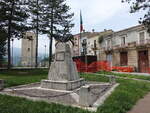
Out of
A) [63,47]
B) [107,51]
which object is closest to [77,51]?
[107,51]

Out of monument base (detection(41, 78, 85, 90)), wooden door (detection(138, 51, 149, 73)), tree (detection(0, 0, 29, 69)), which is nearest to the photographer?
monument base (detection(41, 78, 85, 90))

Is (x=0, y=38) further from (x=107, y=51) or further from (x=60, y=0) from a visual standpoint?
(x=107, y=51)

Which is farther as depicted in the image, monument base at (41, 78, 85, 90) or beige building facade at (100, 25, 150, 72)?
beige building facade at (100, 25, 150, 72)

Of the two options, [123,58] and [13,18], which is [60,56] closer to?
[13,18]

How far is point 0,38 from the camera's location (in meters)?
16.6

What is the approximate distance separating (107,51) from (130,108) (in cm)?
2968

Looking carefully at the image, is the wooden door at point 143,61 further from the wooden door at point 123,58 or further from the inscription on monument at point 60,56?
the inscription on monument at point 60,56

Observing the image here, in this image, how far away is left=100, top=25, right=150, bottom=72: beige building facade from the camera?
2645cm

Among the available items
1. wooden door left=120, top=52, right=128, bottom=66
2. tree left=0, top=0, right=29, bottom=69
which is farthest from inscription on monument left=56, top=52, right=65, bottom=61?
wooden door left=120, top=52, right=128, bottom=66

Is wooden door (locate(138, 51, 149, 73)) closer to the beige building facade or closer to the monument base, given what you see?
the beige building facade

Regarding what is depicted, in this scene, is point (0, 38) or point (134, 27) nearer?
point (0, 38)

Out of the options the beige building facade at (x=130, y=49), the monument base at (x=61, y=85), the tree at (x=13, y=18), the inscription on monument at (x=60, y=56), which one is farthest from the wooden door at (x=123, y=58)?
the inscription on monument at (x=60, y=56)

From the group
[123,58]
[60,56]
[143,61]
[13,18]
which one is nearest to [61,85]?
[60,56]

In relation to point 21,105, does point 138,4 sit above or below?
above
